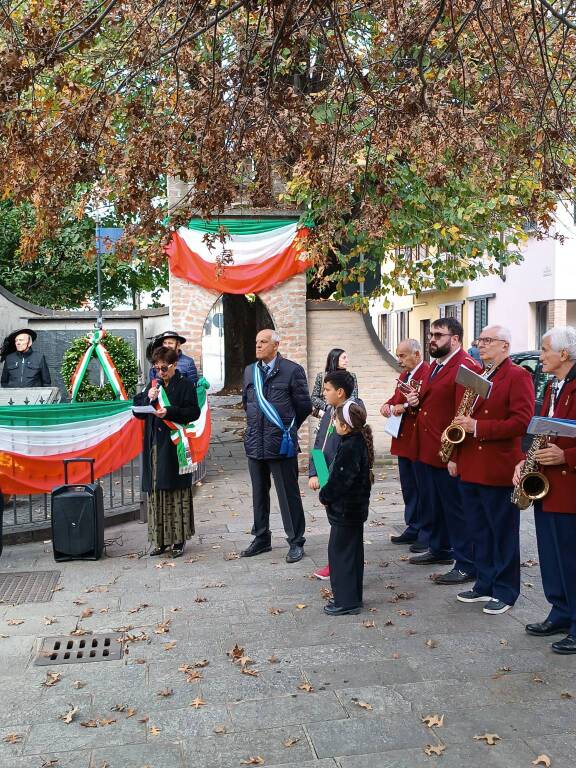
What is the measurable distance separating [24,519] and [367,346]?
21.2 ft

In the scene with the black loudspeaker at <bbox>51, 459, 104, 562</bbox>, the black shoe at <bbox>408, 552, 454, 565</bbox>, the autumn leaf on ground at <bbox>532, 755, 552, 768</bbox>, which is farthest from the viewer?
the black loudspeaker at <bbox>51, 459, 104, 562</bbox>

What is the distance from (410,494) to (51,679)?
4.39 meters

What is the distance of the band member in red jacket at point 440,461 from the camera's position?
7.10 meters

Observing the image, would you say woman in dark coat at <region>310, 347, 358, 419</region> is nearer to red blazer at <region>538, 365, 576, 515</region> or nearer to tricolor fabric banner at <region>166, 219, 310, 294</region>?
red blazer at <region>538, 365, 576, 515</region>

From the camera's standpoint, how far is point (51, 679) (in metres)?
5.07

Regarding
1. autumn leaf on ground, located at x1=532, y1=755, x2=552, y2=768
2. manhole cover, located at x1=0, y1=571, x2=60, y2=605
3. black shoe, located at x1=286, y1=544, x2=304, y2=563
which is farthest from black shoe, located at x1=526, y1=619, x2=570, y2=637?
manhole cover, located at x1=0, y1=571, x2=60, y2=605

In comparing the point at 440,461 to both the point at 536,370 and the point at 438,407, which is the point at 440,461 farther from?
the point at 536,370

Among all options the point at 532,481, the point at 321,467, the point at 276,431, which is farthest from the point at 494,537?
the point at 276,431

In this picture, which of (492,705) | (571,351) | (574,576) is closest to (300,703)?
(492,705)

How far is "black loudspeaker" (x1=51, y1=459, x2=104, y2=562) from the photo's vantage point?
25.4 ft

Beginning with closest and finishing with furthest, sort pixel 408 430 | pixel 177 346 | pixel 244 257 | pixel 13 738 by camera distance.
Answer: pixel 13 738, pixel 408 430, pixel 177 346, pixel 244 257

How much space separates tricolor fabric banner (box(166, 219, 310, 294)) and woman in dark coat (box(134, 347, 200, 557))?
5153mm

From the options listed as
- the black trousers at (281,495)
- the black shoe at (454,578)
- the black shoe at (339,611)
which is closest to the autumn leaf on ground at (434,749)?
the black shoe at (339,611)

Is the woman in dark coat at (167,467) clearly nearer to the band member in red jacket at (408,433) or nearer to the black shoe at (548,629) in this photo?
the band member in red jacket at (408,433)
